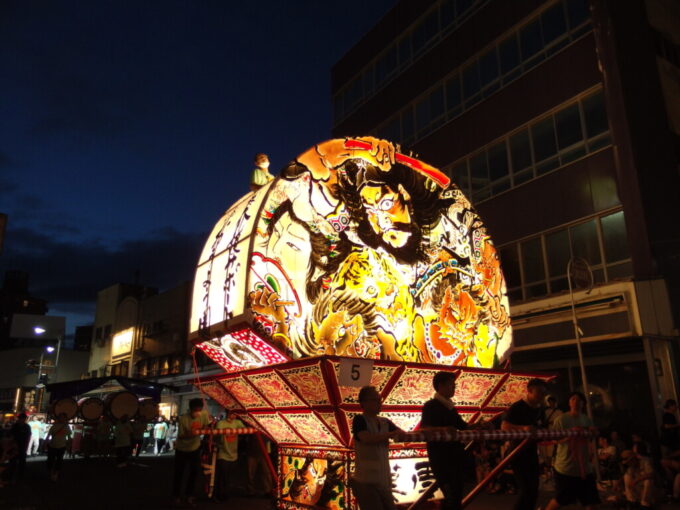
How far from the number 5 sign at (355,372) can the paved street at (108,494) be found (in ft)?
11.0

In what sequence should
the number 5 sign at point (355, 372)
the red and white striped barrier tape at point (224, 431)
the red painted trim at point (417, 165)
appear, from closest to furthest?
the number 5 sign at point (355, 372), the red painted trim at point (417, 165), the red and white striped barrier tape at point (224, 431)

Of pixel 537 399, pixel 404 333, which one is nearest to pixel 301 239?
pixel 404 333

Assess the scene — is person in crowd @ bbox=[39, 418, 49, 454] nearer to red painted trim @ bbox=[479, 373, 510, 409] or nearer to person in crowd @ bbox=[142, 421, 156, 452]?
person in crowd @ bbox=[142, 421, 156, 452]

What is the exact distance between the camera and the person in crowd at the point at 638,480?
859 cm

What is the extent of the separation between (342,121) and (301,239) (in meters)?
20.7

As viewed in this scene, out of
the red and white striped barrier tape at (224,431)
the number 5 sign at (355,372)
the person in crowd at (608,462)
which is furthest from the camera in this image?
the person in crowd at (608,462)

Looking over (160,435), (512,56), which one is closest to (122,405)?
(160,435)

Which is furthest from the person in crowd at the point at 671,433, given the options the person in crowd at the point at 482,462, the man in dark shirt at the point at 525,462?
the man in dark shirt at the point at 525,462

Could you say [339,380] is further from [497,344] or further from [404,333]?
[497,344]

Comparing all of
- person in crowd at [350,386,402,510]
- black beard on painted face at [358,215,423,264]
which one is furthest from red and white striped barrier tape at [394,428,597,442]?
black beard on painted face at [358,215,423,264]

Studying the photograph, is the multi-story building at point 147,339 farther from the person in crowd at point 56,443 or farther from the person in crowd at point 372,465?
the person in crowd at point 372,465

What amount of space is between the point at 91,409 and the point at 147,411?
6.72 feet

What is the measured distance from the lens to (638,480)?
8805 mm

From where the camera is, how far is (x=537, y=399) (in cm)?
593
